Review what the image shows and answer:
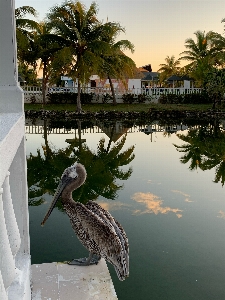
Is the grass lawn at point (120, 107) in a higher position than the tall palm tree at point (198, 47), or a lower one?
lower

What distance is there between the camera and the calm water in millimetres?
3875

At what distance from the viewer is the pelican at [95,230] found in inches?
121

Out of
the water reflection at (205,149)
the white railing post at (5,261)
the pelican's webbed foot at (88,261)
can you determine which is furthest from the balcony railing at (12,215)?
the water reflection at (205,149)

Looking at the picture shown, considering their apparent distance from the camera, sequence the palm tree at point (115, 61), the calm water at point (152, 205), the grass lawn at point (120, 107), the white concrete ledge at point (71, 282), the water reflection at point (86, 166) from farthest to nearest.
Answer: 1. the grass lawn at point (120, 107)
2. the palm tree at point (115, 61)
3. the water reflection at point (86, 166)
4. the calm water at point (152, 205)
5. the white concrete ledge at point (71, 282)

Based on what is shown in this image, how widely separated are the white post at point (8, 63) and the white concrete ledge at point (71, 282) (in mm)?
1458

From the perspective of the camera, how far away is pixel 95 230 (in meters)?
3.15

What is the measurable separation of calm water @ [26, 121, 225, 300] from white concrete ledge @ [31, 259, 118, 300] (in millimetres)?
541

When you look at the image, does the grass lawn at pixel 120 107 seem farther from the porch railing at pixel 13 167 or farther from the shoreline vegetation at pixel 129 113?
the porch railing at pixel 13 167

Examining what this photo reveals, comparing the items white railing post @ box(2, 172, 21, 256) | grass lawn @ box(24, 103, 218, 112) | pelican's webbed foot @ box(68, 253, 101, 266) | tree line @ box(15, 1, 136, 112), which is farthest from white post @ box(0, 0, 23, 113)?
grass lawn @ box(24, 103, 218, 112)

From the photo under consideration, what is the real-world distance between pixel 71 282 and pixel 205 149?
8.57 metres

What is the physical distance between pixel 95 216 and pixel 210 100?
2243 centimetres

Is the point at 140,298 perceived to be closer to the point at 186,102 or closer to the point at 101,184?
the point at 101,184

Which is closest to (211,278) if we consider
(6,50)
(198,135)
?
(6,50)

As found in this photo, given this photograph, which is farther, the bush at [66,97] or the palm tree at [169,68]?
the palm tree at [169,68]
